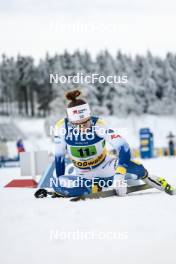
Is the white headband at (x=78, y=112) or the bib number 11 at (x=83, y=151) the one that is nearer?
the white headband at (x=78, y=112)

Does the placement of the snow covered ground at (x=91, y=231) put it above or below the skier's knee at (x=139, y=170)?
below

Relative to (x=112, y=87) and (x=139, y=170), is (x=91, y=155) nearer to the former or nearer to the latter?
(x=139, y=170)

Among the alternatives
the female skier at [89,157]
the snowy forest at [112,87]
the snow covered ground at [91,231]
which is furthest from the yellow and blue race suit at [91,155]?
the snowy forest at [112,87]

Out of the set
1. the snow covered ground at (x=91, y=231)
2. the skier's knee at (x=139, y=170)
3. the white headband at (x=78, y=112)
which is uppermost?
the white headband at (x=78, y=112)

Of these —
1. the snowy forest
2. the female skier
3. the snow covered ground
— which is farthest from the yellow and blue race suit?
the snowy forest

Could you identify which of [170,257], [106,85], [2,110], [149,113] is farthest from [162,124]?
[170,257]

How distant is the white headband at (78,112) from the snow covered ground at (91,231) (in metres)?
0.76

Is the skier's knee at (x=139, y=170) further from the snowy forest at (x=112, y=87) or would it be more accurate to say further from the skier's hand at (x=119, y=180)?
the snowy forest at (x=112, y=87)

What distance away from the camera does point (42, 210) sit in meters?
3.60

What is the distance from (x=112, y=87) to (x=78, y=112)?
22507 mm

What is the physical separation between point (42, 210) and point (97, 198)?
0.64 m

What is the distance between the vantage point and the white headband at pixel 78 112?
4086 mm

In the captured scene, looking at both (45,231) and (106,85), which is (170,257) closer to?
(45,231)

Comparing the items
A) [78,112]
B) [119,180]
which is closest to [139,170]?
[119,180]
